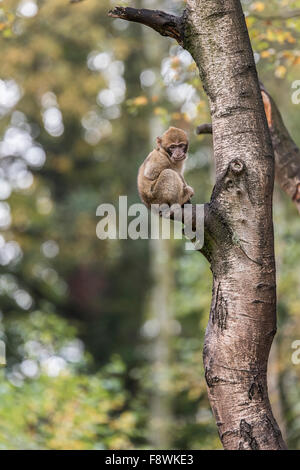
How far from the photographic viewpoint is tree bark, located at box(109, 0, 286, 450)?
2.51 m

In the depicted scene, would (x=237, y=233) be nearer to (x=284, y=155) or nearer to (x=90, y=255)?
(x=284, y=155)

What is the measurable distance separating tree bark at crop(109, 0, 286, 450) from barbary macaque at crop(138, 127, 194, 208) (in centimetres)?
70

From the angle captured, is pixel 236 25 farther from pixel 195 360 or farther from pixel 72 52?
pixel 72 52

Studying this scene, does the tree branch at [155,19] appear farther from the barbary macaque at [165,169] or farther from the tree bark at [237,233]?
the barbary macaque at [165,169]

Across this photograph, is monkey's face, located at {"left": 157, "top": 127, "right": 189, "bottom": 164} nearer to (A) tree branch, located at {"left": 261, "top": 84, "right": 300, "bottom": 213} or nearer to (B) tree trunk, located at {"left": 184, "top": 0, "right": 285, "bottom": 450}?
(A) tree branch, located at {"left": 261, "top": 84, "right": 300, "bottom": 213}

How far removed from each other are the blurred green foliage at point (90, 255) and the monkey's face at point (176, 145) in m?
2.19

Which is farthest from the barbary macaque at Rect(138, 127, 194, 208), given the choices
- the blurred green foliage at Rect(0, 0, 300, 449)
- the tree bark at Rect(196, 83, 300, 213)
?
the blurred green foliage at Rect(0, 0, 300, 449)

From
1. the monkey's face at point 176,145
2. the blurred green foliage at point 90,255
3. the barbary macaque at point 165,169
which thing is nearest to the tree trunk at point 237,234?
the barbary macaque at point 165,169

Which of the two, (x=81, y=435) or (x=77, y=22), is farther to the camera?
(x=77, y=22)

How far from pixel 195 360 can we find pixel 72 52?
6.70 m

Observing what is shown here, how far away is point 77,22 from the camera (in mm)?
11102

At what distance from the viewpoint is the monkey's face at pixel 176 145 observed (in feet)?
12.5

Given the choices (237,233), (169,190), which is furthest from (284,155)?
(237,233)
